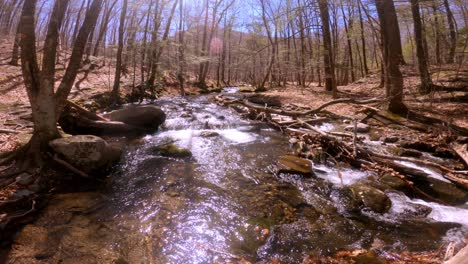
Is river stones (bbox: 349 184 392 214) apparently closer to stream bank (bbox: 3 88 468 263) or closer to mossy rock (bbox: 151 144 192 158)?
stream bank (bbox: 3 88 468 263)

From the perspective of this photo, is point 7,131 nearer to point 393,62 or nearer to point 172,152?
point 172,152

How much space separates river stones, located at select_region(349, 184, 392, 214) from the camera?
5.09 m

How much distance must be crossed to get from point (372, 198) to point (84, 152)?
6.07 meters

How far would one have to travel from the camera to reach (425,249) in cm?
396

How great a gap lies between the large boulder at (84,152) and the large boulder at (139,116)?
13.7 feet

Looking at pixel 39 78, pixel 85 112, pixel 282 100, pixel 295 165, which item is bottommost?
pixel 295 165

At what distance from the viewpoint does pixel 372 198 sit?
5.28 metres

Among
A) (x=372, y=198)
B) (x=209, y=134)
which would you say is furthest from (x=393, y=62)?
(x=209, y=134)

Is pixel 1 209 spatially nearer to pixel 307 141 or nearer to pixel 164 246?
pixel 164 246

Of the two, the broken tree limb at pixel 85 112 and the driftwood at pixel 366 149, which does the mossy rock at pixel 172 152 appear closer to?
the broken tree limb at pixel 85 112

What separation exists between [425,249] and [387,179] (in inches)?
93.5

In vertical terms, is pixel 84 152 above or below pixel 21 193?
above

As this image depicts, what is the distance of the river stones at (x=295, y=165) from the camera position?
21.9 feet

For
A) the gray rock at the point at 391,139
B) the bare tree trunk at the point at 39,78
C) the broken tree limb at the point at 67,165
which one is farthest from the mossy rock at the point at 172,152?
the gray rock at the point at 391,139
